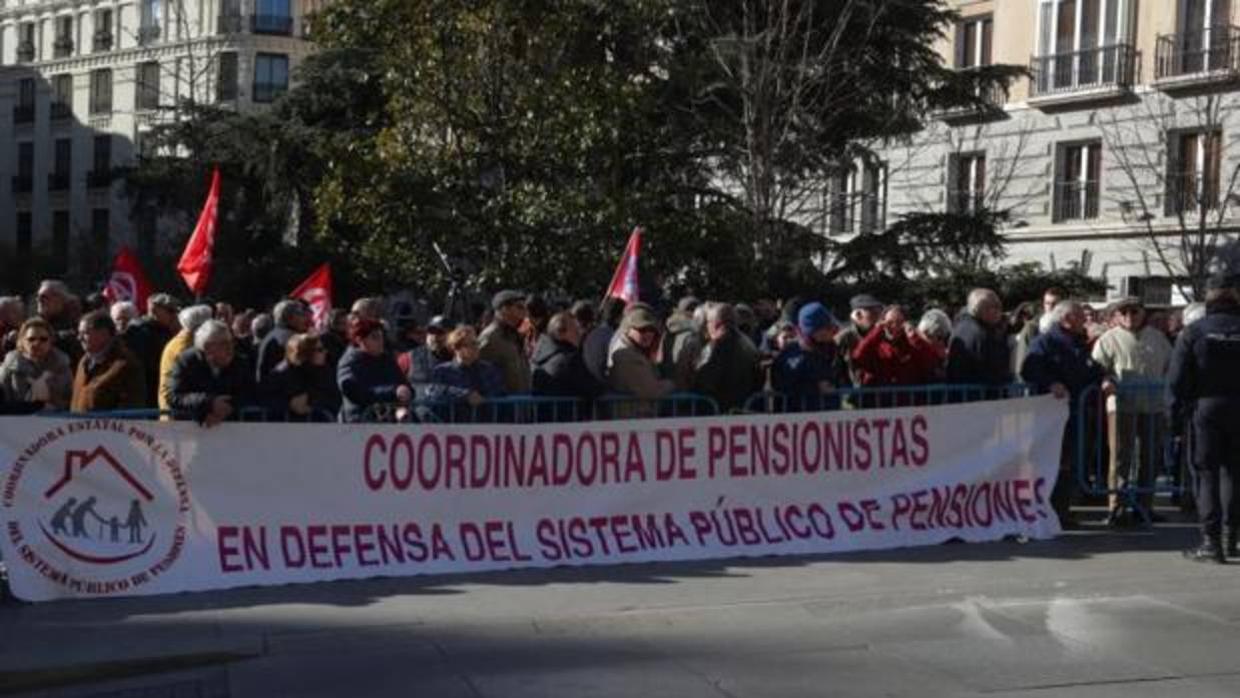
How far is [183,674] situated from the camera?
28.9 feet

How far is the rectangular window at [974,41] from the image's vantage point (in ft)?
135

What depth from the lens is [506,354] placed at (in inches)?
511

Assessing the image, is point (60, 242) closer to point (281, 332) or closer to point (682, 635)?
point (281, 332)

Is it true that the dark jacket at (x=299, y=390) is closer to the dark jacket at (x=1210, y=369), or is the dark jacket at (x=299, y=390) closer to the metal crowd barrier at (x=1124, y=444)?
the dark jacket at (x=1210, y=369)

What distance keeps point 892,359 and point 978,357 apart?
24.6 inches

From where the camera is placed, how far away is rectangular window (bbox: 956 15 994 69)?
135ft

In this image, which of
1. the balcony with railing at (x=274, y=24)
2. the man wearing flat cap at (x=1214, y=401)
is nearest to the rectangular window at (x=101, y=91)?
the balcony with railing at (x=274, y=24)

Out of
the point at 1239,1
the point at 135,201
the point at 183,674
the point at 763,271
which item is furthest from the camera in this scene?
the point at 135,201

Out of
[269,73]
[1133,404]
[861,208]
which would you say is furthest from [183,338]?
[269,73]

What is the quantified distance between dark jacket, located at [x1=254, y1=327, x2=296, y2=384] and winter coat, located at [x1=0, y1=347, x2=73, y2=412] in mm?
1481

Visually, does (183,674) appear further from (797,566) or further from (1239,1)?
(1239,1)

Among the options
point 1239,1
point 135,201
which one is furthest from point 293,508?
point 135,201

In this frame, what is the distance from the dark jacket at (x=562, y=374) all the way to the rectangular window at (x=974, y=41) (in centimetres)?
3065

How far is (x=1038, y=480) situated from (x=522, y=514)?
3.90m
